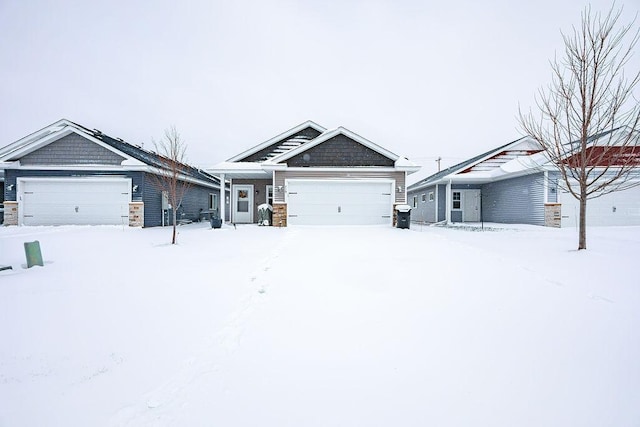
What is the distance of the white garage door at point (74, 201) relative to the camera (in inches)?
575

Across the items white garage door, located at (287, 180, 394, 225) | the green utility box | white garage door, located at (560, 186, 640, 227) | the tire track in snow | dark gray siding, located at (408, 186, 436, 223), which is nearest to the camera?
the tire track in snow

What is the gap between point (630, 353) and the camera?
8.30ft

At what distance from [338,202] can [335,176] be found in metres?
1.33

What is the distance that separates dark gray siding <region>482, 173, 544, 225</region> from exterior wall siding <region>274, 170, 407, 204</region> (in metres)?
6.54

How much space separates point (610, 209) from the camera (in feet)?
47.1

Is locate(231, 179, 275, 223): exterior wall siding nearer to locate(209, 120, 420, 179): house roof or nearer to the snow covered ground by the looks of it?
locate(209, 120, 420, 179): house roof

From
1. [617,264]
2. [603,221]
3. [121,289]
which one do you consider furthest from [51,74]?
[603,221]

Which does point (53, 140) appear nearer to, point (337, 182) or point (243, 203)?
point (243, 203)

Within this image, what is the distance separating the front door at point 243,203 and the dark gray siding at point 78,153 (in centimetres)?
608

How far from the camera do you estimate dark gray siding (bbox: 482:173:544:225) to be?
14.8 m

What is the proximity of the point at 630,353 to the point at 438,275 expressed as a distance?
2589 millimetres

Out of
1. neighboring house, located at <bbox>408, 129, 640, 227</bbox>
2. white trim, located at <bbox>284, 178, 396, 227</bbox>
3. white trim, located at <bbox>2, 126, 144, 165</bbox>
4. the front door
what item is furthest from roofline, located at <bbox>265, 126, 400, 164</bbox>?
white trim, located at <bbox>2, 126, 144, 165</bbox>

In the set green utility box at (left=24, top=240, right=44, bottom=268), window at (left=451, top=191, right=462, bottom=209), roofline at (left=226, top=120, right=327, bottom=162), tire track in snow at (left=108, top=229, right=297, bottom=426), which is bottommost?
tire track in snow at (left=108, top=229, right=297, bottom=426)

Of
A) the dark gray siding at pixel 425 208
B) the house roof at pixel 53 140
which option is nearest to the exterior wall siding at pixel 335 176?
the house roof at pixel 53 140
